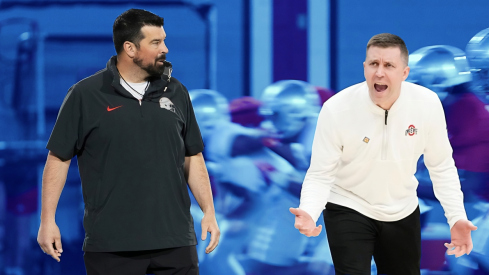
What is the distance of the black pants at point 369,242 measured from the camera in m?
3.11

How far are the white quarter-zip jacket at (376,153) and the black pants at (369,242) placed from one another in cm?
5

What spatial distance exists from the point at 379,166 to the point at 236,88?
1621 millimetres

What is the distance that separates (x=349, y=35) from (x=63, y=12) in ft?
6.65

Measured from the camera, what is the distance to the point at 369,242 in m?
3.17

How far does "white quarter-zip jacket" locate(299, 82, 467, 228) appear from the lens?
3.16 metres

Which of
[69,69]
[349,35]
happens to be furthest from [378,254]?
[69,69]

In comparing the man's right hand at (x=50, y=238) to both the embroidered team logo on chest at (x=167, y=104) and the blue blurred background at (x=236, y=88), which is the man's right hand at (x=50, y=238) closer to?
the embroidered team logo on chest at (x=167, y=104)

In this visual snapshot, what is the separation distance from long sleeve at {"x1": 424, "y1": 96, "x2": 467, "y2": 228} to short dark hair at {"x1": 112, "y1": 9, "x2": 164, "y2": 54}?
4.81ft

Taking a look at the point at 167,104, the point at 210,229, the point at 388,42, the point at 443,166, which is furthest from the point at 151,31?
the point at 443,166

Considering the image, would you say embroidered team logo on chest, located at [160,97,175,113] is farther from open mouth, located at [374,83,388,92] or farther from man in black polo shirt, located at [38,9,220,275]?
open mouth, located at [374,83,388,92]

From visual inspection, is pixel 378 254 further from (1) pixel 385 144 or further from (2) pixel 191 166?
(2) pixel 191 166

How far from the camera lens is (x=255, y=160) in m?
4.54

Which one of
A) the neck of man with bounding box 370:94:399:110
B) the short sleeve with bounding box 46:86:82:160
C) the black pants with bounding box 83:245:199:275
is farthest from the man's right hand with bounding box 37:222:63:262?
the neck of man with bounding box 370:94:399:110

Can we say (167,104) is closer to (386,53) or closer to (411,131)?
(386,53)
